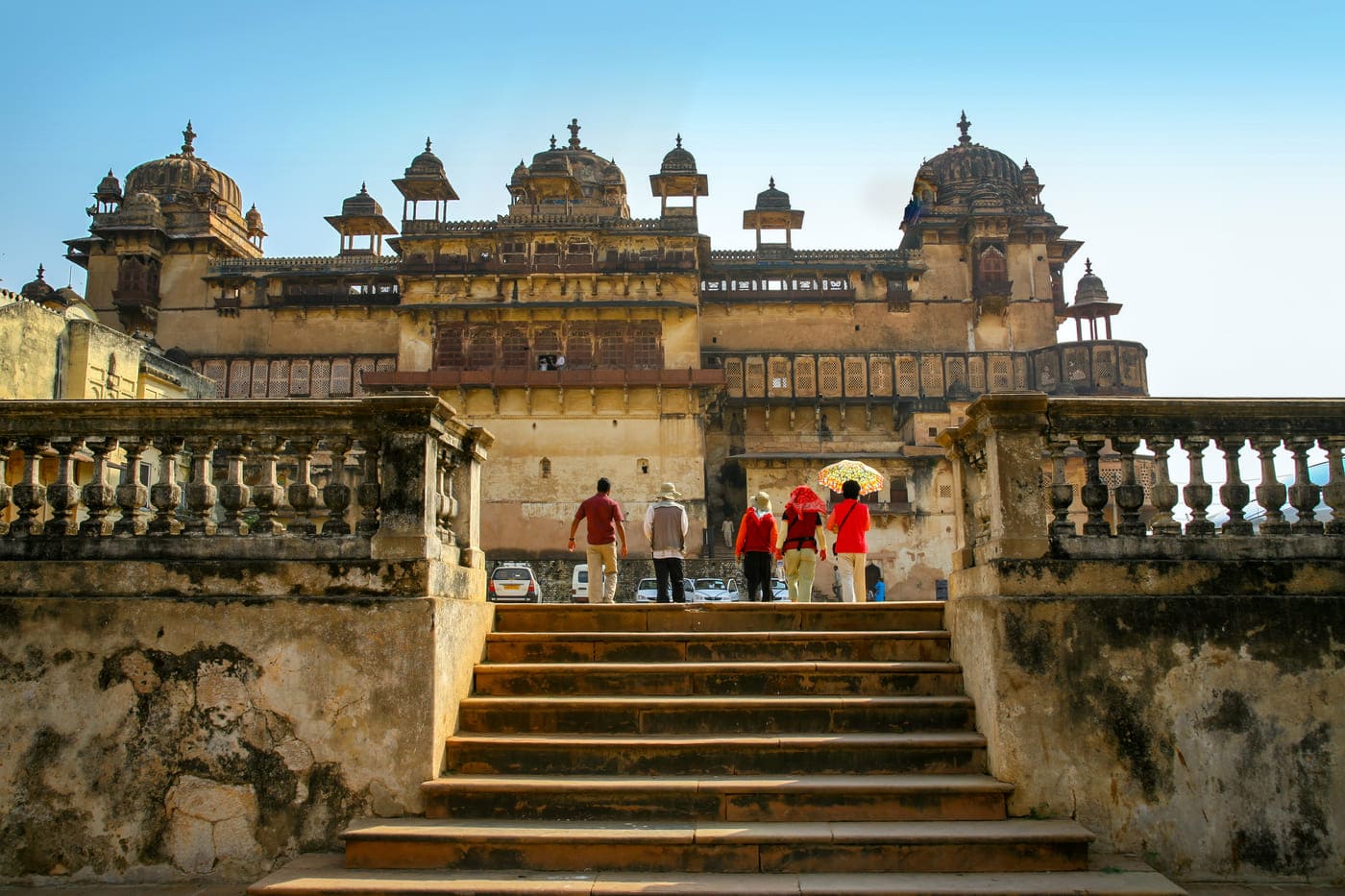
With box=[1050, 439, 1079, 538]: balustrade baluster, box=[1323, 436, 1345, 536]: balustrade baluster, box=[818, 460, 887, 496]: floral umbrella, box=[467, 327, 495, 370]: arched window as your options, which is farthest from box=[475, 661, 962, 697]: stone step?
box=[467, 327, 495, 370]: arched window

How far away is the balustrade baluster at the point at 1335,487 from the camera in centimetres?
688

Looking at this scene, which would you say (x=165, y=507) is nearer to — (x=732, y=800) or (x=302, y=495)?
(x=302, y=495)

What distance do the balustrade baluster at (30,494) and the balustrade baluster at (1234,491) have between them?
7.72 meters

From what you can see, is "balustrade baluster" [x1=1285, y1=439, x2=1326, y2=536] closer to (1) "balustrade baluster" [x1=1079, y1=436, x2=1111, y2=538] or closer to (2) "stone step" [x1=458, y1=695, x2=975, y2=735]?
(1) "balustrade baluster" [x1=1079, y1=436, x2=1111, y2=538]

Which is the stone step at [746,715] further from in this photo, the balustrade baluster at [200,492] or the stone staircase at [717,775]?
the balustrade baluster at [200,492]

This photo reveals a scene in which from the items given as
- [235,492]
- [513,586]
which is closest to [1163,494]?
[235,492]

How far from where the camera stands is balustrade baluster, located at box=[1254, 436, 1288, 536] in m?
6.91

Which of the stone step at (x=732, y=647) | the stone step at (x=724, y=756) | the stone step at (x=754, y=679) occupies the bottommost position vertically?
the stone step at (x=724, y=756)

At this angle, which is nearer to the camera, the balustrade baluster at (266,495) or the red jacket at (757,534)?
the balustrade baluster at (266,495)

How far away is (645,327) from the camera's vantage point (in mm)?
40031

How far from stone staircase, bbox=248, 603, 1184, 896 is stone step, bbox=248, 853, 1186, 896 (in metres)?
0.02

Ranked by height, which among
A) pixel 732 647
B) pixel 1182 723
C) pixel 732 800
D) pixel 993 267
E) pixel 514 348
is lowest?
pixel 732 800

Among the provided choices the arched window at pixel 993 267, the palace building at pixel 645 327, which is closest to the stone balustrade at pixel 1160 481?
the palace building at pixel 645 327

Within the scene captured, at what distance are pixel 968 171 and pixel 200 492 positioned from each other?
153 ft
